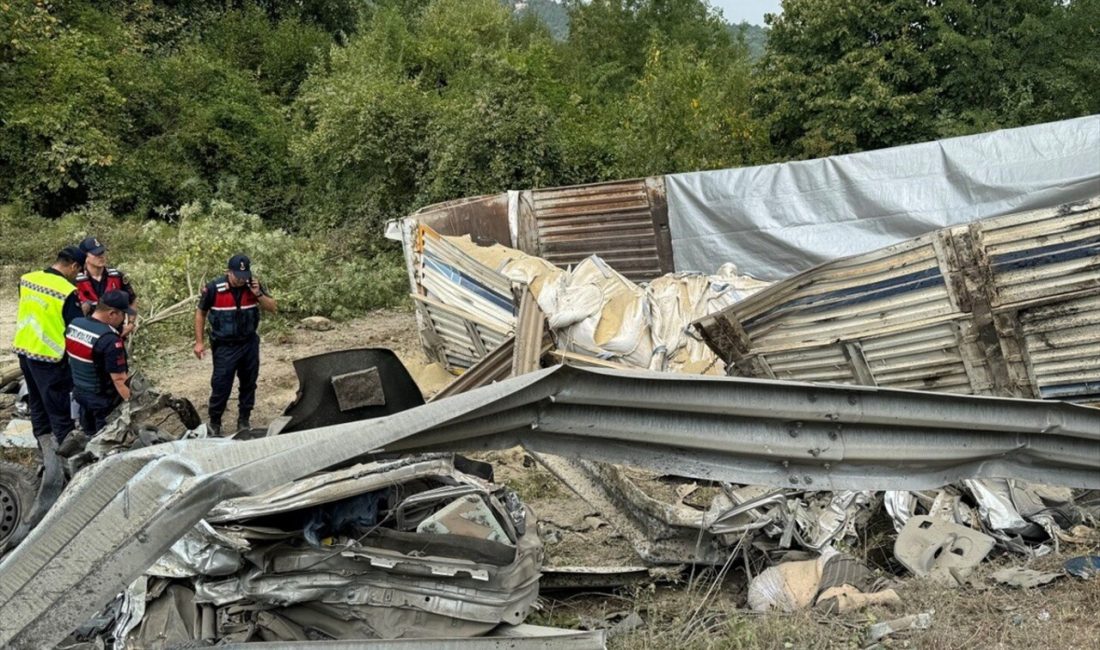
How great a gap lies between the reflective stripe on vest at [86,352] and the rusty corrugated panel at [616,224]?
228 inches

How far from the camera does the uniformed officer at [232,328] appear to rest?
25.1 ft

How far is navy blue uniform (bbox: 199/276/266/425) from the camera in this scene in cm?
767

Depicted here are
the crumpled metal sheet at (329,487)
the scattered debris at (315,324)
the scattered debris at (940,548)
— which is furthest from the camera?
the scattered debris at (315,324)

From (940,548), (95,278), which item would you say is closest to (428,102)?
(95,278)

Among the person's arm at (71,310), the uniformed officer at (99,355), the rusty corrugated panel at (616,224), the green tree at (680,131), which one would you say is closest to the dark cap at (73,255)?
the person's arm at (71,310)

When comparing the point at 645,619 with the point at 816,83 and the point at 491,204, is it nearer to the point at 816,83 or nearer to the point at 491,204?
the point at 491,204

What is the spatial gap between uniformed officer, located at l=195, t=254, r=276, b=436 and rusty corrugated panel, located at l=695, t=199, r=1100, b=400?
3.51 metres

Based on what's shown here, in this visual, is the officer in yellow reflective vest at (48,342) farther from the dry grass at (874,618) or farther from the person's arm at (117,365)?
the dry grass at (874,618)

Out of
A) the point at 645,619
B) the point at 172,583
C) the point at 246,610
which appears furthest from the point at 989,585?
the point at 172,583

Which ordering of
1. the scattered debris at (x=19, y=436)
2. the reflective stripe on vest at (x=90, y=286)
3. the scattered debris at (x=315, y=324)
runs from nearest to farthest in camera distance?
1. the scattered debris at (x=19, y=436)
2. the reflective stripe on vest at (x=90, y=286)
3. the scattered debris at (x=315, y=324)

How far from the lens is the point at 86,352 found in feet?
20.9

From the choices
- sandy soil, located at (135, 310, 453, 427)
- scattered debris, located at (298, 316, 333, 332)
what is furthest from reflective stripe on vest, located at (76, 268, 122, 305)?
scattered debris, located at (298, 316, 333, 332)

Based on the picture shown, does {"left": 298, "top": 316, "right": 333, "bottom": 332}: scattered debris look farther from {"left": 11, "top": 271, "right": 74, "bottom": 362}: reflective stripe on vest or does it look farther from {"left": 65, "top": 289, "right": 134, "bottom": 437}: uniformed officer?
{"left": 65, "top": 289, "right": 134, "bottom": 437}: uniformed officer

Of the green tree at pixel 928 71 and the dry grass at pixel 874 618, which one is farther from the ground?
the green tree at pixel 928 71
